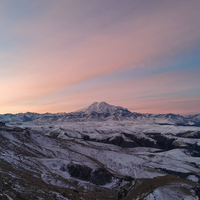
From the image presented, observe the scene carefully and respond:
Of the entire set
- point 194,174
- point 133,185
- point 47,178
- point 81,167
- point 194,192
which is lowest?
point 194,174

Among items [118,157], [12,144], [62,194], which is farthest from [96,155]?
[62,194]

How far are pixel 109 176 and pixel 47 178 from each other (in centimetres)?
3711

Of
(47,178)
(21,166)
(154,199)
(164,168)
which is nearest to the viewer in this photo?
(154,199)

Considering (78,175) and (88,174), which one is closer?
(78,175)

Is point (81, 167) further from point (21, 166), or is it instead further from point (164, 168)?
point (164, 168)

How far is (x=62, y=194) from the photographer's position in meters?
43.5

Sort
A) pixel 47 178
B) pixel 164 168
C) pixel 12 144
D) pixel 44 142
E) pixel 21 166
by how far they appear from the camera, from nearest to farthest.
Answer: pixel 47 178 < pixel 21 166 < pixel 12 144 < pixel 164 168 < pixel 44 142

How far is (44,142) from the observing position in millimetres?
129125

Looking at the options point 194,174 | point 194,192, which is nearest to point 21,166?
point 194,192

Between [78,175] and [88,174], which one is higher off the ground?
[78,175]

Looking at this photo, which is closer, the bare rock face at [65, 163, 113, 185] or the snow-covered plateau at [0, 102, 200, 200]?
the snow-covered plateau at [0, 102, 200, 200]

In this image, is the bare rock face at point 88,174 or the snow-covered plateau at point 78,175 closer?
the snow-covered plateau at point 78,175

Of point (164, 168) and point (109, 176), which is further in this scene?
point (164, 168)

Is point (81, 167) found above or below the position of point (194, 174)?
above
